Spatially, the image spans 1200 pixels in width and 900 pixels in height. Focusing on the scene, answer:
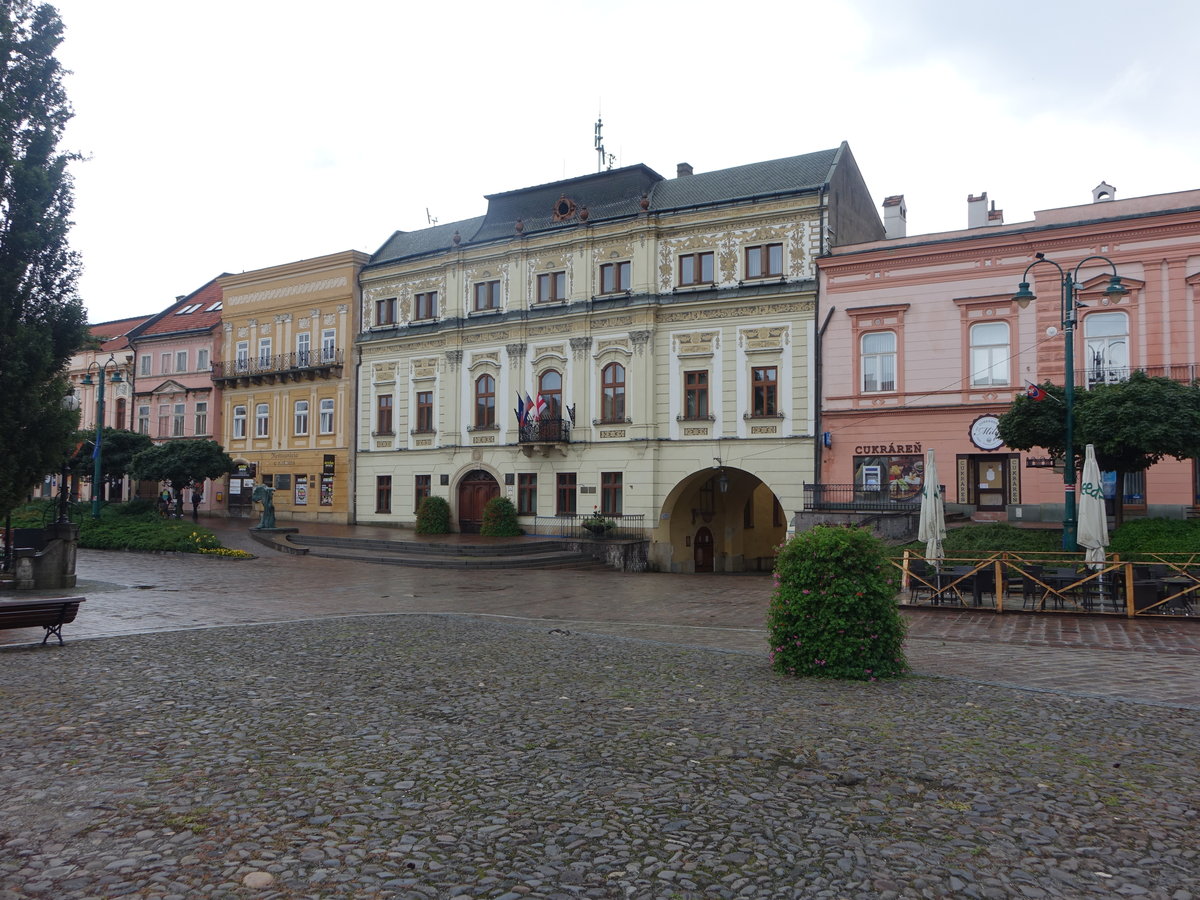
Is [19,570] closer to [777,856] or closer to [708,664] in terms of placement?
[708,664]

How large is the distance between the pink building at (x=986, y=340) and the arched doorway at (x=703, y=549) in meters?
6.94

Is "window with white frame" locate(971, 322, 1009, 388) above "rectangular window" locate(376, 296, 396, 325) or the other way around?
the other way around

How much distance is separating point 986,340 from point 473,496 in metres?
19.9

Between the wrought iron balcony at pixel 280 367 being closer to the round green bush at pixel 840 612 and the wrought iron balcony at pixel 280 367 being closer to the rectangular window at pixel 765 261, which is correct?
the rectangular window at pixel 765 261

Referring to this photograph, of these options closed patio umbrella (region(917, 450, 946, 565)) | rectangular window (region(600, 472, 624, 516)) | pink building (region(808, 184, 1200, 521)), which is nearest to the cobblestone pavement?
closed patio umbrella (region(917, 450, 946, 565))

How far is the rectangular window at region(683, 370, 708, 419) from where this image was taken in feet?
105

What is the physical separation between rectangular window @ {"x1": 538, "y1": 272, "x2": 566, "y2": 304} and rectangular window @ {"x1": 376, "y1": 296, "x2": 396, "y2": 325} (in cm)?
773

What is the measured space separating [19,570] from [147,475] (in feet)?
65.9

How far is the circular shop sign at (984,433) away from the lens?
1073 inches

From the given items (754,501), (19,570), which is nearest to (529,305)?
(754,501)

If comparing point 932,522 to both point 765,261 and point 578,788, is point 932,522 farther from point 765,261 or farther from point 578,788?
point 765,261

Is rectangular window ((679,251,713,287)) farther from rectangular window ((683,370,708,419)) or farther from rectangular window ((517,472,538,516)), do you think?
rectangular window ((517,472,538,516))

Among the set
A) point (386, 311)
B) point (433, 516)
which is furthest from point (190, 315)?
point (433, 516)

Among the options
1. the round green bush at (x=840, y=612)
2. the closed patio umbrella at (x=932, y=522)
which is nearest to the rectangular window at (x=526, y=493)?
the closed patio umbrella at (x=932, y=522)
